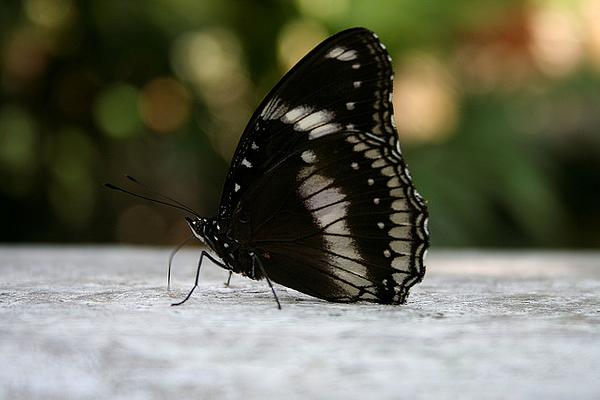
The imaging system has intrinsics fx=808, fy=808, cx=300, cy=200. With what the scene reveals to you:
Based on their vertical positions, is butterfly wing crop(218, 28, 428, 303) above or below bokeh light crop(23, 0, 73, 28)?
below

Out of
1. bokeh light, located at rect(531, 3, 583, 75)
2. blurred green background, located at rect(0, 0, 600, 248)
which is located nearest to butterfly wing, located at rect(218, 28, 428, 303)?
blurred green background, located at rect(0, 0, 600, 248)

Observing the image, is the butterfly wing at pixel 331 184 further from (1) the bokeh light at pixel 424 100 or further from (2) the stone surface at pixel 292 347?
(1) the bokeh light at pixel 424 100

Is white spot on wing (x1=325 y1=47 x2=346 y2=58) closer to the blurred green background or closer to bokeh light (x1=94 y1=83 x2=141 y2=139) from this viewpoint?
the blurred green background

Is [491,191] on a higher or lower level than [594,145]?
lower

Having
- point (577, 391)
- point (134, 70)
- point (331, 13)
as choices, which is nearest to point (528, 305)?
point (577, 391)

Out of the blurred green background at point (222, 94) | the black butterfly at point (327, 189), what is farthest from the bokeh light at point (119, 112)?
the black butterfly at point (327, 189)

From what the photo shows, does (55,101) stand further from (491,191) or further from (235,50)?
(491,191)
